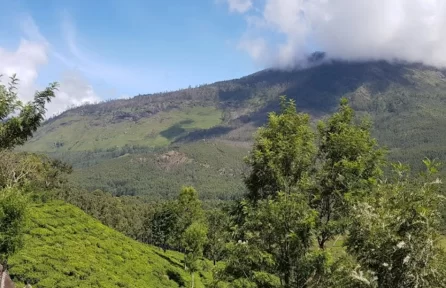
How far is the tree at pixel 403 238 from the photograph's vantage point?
36.3 ft

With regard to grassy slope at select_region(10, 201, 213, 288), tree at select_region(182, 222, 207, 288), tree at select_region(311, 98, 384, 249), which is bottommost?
tree at select_region(182, 222, 207, 288)

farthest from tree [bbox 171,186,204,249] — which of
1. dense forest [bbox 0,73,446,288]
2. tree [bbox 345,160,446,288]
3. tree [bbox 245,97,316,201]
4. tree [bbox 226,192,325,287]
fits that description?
tree [bbox 345,160,446,288]

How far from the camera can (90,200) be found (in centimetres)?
14650

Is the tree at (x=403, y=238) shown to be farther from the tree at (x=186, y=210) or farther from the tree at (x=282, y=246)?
the tree at (x=186, y=210)

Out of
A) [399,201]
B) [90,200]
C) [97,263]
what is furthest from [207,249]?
[399,201]

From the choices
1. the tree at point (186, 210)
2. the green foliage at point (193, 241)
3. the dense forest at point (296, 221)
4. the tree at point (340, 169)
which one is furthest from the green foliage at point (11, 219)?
the tree at point (186, 210)

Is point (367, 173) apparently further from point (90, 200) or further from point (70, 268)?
point (90, 200)

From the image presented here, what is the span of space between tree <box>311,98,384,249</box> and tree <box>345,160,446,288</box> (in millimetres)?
8115

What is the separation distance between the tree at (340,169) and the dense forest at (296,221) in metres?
0.06

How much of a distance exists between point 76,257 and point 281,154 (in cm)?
2748

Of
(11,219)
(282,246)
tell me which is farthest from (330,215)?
(11,219)

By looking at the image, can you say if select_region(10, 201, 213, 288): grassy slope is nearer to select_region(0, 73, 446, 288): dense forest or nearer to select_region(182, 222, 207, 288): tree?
select_region(0, 73, 446, 288): dense forest

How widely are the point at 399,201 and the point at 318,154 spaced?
1230cm

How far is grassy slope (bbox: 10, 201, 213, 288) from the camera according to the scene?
113ft
